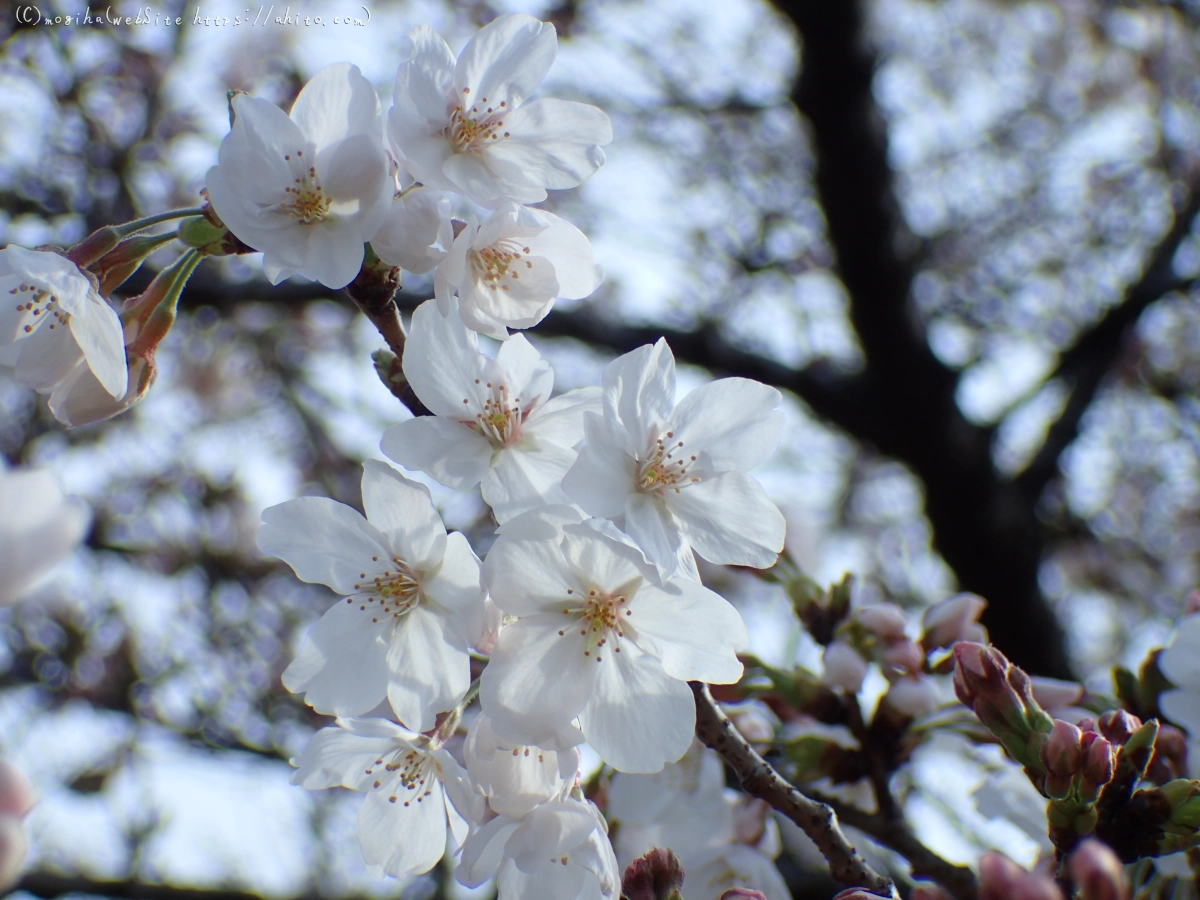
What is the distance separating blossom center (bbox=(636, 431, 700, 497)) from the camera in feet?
3.49

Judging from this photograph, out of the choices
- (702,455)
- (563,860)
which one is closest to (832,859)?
(563,860)

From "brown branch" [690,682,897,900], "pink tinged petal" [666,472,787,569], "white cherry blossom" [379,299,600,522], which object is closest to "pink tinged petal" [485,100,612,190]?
"white cherry blossom" [379,299,600,522]

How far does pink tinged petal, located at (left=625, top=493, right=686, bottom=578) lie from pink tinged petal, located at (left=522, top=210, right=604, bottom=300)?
30 cm

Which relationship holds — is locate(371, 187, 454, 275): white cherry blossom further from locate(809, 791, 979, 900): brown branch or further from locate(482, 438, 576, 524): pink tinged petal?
locate(809, 791, 979, 900): brown branch

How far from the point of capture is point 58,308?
3.55ft

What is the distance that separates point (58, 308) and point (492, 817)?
813 mm

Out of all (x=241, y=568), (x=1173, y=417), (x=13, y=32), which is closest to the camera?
(x=13, y=32)

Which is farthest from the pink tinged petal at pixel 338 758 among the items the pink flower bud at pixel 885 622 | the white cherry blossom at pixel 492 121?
the pink flower bud at pixel 885 622

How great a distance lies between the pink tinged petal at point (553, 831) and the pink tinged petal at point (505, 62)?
0.86 m

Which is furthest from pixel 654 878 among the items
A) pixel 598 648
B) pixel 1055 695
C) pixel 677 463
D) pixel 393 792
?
pixel 1055 695

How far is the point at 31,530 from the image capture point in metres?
0.64

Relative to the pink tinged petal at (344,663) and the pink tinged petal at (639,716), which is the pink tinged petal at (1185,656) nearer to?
the pink tinged petal at (639,716)

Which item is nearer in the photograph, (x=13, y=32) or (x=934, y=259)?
(x=13, y=32)

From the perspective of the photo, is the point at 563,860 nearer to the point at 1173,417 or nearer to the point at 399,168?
the point at 399,168
